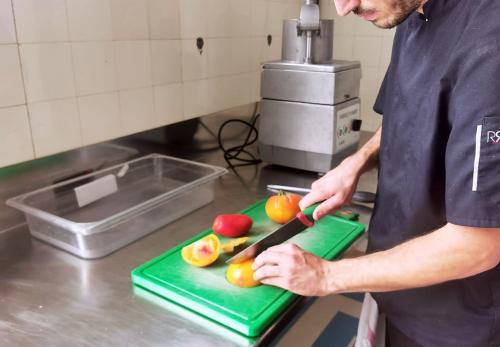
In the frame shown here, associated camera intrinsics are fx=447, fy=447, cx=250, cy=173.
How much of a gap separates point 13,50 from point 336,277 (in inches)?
29.5

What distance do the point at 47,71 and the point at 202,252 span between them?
52 centimetres

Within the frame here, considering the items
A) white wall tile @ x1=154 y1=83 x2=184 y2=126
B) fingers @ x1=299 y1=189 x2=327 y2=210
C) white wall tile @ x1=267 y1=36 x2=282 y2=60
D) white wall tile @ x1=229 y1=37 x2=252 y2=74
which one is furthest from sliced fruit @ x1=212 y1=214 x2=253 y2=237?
white wall tile @ x1=267 y1=36 x2=282 y2=60

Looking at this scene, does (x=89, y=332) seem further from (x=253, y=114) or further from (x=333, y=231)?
(x=253, y=114)

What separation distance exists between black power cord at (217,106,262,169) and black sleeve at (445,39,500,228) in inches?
34.5

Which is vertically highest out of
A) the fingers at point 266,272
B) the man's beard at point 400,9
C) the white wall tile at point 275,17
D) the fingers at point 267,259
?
the white wall tile at point 275,17

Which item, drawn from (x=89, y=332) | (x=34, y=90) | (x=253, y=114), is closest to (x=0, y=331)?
(x=89, y=332)

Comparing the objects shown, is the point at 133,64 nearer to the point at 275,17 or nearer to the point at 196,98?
the point at 196,98

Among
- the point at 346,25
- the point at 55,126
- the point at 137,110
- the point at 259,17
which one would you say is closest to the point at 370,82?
the point at 346,25

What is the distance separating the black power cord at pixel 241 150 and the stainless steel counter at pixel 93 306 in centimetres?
45

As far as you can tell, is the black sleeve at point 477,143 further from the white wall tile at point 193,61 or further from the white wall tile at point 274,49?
the white wall tile at point 274,49

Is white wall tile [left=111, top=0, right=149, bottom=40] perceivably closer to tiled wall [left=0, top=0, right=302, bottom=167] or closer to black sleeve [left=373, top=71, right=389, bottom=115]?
tiled wall [left=0, top=0, right=302, bottom=167]

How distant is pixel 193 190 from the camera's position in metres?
1.04

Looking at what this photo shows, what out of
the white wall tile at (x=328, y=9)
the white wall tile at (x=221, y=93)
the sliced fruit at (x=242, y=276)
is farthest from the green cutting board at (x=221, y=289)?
the white wall tile at (x=328, y=9)

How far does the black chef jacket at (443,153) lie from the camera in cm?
53
